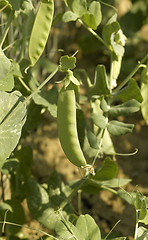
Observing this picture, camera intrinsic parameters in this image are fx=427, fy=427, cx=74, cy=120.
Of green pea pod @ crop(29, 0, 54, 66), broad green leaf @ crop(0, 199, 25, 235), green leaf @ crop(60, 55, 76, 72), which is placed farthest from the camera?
broad green leaf @ crop(0, 199, 25, 235)

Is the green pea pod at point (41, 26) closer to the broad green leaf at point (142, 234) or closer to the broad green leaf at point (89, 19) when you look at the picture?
the broad green leaf at point (89, 19)

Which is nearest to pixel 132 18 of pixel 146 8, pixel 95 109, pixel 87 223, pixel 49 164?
pixel 146 8

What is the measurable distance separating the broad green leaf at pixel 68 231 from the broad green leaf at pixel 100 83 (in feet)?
1.40

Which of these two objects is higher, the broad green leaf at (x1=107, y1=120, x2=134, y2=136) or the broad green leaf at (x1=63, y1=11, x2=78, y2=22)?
the broad green leaf at (x1=63, y1=11, x2=78, y2=22)

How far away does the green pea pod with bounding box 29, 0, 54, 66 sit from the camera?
1.09 meters

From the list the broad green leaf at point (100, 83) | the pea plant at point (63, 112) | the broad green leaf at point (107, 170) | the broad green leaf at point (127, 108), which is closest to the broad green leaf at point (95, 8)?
the pea plant at point (63, 112)

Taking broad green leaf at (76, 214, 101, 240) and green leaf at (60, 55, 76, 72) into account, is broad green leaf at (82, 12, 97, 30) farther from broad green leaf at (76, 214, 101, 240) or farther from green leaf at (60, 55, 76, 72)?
broad green leaf at (76, 214, 101, 240)

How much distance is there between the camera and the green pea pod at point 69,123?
1036 mm

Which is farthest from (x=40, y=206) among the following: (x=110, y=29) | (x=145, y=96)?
(x=110, y=29)

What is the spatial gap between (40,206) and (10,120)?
0.36 metres

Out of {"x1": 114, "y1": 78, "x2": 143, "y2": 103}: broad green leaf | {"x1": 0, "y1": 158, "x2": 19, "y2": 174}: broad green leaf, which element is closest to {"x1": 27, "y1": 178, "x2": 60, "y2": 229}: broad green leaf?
{"x1": 0, "y1": 158, "x2": 19, "y2": 174}: broad green leaf

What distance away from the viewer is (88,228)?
1.02 meters

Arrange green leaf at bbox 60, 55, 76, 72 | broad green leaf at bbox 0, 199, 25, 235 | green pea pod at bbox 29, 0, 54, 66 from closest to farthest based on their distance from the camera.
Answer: green leaf at bbox 60, 55, 76, 72 < green pea pod at bbox 29, 0, 54, 66 < broad green leaf at bbox 0, 199, 25, 235

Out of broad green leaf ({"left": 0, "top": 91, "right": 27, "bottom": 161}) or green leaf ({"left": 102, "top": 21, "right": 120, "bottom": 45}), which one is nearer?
broad green leaf ({"left": 0, "top": 91, "right": 27, "bottom": 161})
